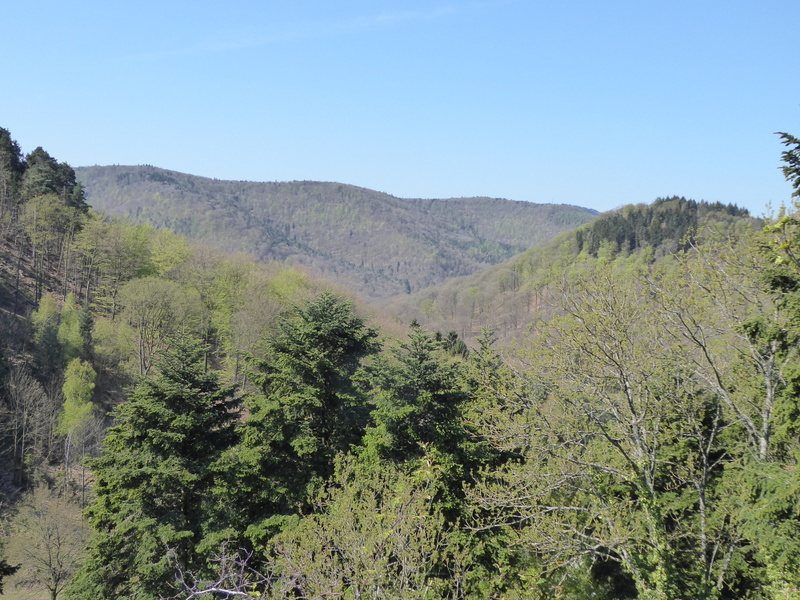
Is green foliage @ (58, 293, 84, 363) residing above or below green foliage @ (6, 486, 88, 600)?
above

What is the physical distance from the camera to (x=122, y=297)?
44.9m

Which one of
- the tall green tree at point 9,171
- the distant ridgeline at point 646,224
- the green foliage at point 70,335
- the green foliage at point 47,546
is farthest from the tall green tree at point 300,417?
the distant ridgeline at point 646,224

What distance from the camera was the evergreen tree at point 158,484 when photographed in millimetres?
16589

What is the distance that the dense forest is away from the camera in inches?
424

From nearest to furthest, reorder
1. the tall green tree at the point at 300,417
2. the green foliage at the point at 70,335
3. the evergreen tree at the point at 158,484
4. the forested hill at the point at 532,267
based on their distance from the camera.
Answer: the evergreen tree at the point at 158,484
the tall green tree at the point at 300,417
the green foliage at the point at 70,335
the forested hill at the point at 532,267

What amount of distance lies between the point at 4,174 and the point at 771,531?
66643mm

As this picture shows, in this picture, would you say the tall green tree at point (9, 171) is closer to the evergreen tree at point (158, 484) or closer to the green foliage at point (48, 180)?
the green foliage at point (48, 180)

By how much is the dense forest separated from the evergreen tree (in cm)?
8

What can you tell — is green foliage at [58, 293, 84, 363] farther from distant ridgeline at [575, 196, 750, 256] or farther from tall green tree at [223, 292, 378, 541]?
distant ridgeline at [575, 196, 750, 256]

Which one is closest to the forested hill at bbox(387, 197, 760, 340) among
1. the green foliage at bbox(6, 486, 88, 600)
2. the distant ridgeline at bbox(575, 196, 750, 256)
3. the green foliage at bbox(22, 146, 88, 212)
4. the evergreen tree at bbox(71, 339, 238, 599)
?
the distant ridgeline at bbox(575, 196, 750, 256)

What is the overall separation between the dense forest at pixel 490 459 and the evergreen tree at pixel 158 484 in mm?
75

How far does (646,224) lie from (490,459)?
11510 centimetres

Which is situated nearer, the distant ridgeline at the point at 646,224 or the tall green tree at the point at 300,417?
the tall green tree at the point at 300,417

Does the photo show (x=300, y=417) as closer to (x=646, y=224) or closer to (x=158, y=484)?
(x=158, y=484)
